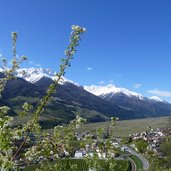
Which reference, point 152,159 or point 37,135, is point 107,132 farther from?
point 152,159

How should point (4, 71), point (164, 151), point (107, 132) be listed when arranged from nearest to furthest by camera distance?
point (4, 71) → point (107, 132) → point (164, 151)

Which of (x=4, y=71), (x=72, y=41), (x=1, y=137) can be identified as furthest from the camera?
(x=4, y=71)

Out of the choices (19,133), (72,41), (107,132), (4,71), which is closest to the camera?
(19,133)

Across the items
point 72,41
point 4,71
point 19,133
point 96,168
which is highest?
point 72,41

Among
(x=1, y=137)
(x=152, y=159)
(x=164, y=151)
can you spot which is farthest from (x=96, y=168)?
(x=164, y=151)

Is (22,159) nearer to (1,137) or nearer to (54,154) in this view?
(54,154)

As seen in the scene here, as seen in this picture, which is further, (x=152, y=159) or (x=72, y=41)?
(x=152, y=159)

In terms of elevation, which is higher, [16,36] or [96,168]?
[16,36]

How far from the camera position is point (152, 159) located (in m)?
16.1

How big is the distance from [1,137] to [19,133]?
0.78 metres

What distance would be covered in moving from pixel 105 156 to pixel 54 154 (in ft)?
6.80

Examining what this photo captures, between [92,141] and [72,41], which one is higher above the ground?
[72,41]

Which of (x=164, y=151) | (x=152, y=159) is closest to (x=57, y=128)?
(x=152, y=159)

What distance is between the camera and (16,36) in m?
9.99
